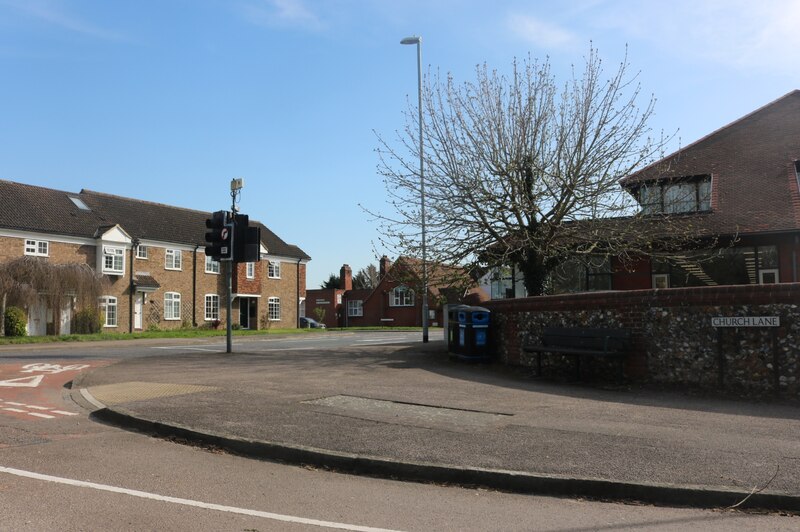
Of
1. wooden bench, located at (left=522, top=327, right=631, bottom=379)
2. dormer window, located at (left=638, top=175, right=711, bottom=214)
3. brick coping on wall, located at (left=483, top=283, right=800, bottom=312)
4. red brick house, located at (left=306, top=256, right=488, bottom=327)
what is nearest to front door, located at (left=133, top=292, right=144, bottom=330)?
red brick house, located at (left=306, top=256, right=488, bottom=327)

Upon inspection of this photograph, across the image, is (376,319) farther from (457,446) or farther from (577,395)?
(457,446)

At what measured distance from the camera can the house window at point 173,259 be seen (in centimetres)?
4097

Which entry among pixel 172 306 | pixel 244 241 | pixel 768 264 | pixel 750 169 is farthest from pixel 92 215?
pixel 768 264

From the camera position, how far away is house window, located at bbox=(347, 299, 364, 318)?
201 feet

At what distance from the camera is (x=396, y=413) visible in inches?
342

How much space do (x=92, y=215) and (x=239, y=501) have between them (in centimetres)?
3779

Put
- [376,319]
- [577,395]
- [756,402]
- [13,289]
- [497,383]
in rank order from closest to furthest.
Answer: [756,402], [577,395], [497,383], [13,289], [376,319]

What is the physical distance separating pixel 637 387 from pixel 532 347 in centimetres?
220

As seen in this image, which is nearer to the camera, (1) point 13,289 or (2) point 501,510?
(2) point 501,510

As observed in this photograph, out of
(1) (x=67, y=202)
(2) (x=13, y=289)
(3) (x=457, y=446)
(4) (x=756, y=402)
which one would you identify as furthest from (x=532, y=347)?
(1) (x=67, y=202)

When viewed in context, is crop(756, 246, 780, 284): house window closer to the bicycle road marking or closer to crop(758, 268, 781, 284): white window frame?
crop(758, 268, 781, 284): white window frame

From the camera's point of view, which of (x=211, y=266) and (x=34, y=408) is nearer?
(x=34, y=408)

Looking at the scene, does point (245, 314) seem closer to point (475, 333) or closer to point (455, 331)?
point (455, 331)

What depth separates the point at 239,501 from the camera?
5.25 meters
